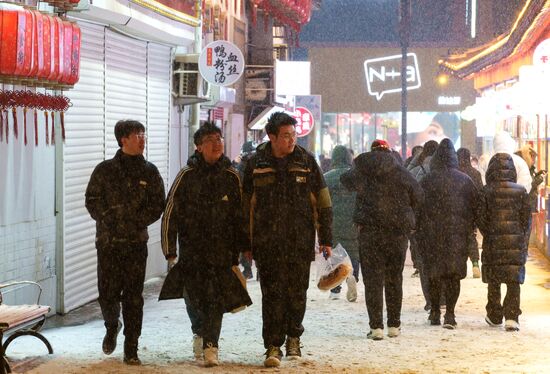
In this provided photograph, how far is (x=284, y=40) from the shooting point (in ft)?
142

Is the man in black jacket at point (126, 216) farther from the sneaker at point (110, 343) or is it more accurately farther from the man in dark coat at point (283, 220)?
the man in dark coat at point (283, 220)

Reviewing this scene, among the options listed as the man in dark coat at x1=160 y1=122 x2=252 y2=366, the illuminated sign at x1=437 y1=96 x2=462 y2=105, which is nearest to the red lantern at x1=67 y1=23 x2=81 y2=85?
the man in dark coat at x1=160 y1=122 x2=252 y2=366

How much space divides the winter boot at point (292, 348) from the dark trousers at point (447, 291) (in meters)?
2.86

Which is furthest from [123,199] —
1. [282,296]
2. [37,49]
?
[37,49]

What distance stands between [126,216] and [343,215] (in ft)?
19.4

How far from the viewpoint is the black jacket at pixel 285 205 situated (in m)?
9.56

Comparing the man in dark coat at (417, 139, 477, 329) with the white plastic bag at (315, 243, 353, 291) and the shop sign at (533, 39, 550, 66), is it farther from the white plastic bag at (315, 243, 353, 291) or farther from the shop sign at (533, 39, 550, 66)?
the shop sign at (533, 39, 550, 66)

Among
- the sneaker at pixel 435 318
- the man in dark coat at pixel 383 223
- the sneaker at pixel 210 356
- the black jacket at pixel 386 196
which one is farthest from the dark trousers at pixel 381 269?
the sneaker at pixel 210 356

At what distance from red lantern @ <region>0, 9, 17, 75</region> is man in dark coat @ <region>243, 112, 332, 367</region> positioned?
2.23 metres

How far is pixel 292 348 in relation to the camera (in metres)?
9.85

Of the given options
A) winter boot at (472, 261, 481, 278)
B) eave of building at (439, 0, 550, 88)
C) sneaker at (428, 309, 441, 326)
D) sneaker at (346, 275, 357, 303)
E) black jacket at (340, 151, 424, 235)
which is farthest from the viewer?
eave of building at (439, 0, 550, 88)

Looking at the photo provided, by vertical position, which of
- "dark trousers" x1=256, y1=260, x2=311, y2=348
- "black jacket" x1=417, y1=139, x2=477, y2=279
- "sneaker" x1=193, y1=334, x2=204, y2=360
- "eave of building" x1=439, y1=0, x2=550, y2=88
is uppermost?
"eave of building" x1=439, y1=0, x2=550, y2=88

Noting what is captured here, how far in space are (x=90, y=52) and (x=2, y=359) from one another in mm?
7037

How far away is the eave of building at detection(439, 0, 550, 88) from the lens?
21.9m
